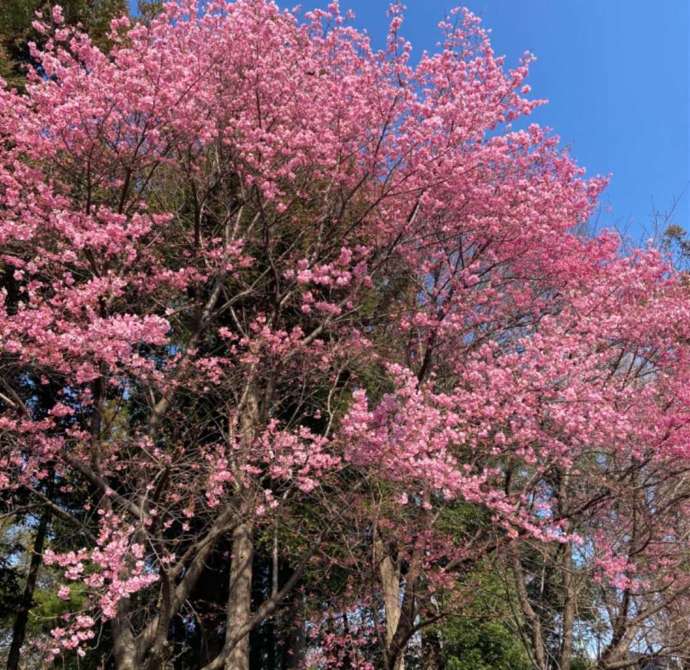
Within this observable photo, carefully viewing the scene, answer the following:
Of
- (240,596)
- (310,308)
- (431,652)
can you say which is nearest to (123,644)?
(240,596)

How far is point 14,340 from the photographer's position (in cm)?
606

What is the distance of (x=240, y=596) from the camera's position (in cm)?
945

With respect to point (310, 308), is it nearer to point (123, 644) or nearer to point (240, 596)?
point (123, 644)

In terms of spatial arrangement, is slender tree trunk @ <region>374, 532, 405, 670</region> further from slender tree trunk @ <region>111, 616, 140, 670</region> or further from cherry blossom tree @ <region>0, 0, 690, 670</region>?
slender tree trunk @ <region>111, 616, 140, 670</region>

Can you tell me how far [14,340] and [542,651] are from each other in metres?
6.79

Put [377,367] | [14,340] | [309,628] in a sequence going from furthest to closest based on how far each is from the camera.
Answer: [309,628]
[377,367]
[14,340]

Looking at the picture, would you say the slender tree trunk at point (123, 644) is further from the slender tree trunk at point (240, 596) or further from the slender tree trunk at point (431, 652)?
the slender tree trunk at point (431, 652)

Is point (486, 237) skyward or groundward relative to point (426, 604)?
skyward

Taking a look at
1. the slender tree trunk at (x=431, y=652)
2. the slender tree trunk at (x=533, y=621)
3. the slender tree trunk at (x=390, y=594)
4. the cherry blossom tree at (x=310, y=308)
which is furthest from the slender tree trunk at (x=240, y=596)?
the slender tree trunk at (x=431, y=652)

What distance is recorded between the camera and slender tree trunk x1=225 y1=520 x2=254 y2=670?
8.99 metres

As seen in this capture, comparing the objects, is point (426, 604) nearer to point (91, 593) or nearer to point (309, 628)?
point (91, 593)

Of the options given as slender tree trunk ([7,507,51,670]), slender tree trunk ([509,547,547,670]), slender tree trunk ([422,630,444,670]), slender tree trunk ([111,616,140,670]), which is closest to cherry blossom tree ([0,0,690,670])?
slender tree trunk ([111,616,140,670])

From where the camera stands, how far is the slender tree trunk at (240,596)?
29.5 ft

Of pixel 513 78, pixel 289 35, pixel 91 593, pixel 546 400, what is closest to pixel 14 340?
pixel 91 593
